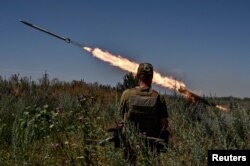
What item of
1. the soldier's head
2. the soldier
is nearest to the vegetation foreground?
the soldier

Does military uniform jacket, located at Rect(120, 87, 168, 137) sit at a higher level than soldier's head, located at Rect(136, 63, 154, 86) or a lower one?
lower

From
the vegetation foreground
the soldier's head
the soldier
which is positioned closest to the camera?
the vegetation foreground

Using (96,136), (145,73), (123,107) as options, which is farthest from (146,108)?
(96,136)

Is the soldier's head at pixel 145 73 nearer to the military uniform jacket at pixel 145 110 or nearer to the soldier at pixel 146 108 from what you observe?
the soldier at pixel 146 108

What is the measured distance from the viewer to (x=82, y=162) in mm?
8344

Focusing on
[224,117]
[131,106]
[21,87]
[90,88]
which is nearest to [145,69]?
[131,106]

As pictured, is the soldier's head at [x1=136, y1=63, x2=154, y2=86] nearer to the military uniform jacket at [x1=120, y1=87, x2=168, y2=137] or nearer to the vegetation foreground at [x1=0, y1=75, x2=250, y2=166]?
the military uniform jacket at [x1=120, y1=87, x2=168, y2=137]

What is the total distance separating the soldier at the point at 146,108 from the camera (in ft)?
23.8

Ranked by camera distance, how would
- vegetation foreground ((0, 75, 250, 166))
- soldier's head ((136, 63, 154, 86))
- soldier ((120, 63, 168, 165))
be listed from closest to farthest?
vegetation foreground ((0, 75, 250, 166)) → soldier ((120, 63, 168, 165)) → soldier's head ((136, 63, 154, 86))

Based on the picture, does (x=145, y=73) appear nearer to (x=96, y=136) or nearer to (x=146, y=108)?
(x=146, y=108)

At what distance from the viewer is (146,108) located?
7.26 metres

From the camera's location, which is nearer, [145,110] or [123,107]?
[145,110]

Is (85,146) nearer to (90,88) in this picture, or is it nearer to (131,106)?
(131,106)

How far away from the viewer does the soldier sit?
7.25m
